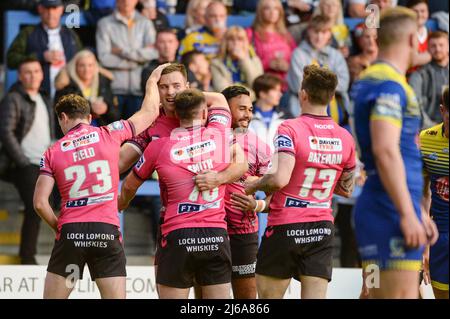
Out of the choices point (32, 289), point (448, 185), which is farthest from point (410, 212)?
point (32, 289)

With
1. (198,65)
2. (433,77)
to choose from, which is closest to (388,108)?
(198,65)

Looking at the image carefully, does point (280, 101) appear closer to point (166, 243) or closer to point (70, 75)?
point (70, 75)

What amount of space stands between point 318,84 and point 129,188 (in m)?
2.07

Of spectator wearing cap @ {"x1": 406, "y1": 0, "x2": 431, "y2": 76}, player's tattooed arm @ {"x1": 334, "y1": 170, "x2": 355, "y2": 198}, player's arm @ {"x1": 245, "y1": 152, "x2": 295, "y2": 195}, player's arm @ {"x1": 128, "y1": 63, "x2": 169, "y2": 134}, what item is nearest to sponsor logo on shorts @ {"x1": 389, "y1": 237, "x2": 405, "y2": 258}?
player's arm @ {"x1": 245, "y1": 152, "x2": 295, "y2": 195}

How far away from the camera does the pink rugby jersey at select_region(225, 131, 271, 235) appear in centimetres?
941

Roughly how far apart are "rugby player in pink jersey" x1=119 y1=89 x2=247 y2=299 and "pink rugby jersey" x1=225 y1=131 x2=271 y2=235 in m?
0.93

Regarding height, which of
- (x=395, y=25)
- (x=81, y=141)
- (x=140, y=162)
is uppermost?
(x=395, y=25)

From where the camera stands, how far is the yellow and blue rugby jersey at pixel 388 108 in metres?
6.55

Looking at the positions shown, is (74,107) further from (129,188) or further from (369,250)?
(369,250)

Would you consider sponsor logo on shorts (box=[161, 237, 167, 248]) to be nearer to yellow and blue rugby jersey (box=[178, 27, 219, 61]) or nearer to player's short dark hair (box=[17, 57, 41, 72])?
player's short dark hair (box=[17, 57, 41, 72])

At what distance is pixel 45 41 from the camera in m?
13.9

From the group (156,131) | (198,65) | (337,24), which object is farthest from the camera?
(337,24)

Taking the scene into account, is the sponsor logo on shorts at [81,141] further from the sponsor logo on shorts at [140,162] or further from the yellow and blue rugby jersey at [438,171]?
the yellow and blue rugby jersey at [438,171]

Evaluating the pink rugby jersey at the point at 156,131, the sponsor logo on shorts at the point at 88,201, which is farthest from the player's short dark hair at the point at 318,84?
the sponsor logo on shorts at the point at 88,201
